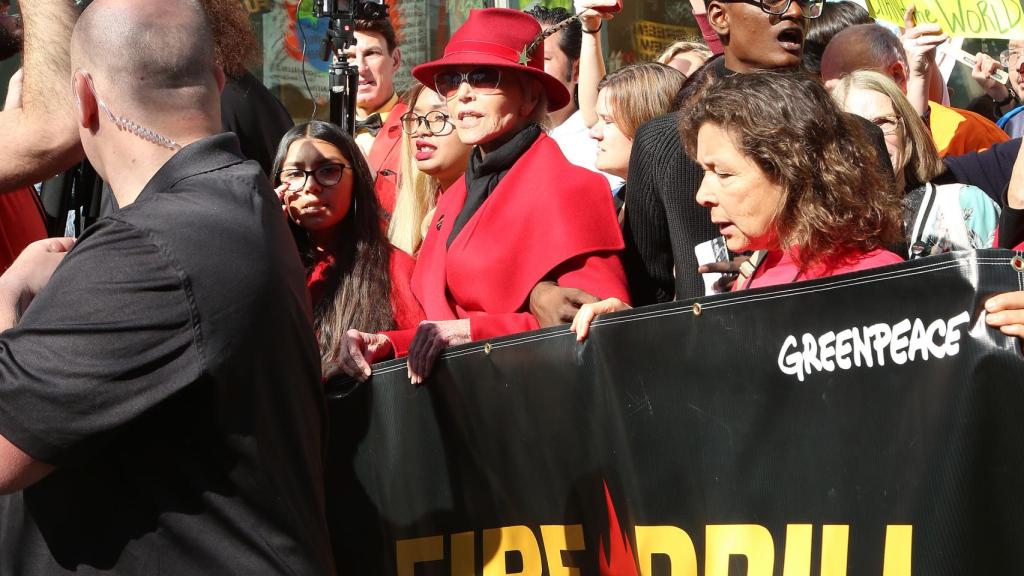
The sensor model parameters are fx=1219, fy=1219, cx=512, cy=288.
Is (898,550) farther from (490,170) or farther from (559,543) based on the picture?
(490,170)

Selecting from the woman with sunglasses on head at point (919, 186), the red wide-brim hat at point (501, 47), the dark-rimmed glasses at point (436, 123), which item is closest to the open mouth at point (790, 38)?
the woman with sunglasses on head at point (919, 186)

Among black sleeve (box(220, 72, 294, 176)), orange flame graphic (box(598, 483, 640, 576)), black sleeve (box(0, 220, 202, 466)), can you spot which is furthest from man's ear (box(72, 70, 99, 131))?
black sleeve (box(220, 72, 294, 176))

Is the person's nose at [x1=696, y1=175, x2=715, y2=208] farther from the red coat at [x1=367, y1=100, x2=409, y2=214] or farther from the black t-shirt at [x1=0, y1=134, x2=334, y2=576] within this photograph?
the red coat at [x1=367, y1=100, x2=409, y2=214]

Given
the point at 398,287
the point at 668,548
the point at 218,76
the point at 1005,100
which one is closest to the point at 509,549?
the point at 668,548

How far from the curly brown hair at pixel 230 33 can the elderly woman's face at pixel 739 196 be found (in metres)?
1.59

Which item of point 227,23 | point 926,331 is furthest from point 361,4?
point 926,331

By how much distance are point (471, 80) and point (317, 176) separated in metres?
0.60

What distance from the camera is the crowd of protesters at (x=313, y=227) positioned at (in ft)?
6.52

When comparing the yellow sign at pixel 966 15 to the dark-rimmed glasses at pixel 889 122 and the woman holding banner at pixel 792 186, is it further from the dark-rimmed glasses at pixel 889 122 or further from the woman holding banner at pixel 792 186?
the woman holding banner at pixel 792 186

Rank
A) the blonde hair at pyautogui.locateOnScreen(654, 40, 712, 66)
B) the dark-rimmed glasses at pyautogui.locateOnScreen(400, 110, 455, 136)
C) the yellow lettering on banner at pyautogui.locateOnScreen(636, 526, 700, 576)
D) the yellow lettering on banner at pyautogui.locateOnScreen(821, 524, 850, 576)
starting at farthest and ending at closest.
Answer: the blonde hair at pyautogui.locateOnScreen(654, 40, 712, 66), the dark-rimmed glasses at pyautogui.locateOnScreen(400, 110, 455, 136), the yellow lettering on banner at pyautogui.locateOnScreen(636, 526, 700, 576), the yellow lettering on banner at pyautogui.locateOnScreen(821, 524, 850, 576)

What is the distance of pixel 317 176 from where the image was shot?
160 inches

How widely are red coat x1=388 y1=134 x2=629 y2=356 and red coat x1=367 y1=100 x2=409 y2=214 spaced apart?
1391mm

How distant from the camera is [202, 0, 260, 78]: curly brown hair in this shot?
3.82m

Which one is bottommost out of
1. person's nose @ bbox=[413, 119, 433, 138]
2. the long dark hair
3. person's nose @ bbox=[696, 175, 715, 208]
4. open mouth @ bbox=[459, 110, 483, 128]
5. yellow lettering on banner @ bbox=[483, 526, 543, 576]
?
yellow lettering on banner @ bbox=[483, 526, 543, 576]
